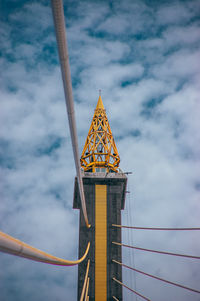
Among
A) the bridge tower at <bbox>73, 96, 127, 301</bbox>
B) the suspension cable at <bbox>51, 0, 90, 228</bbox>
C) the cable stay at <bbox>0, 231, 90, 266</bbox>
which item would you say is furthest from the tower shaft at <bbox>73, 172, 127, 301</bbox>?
the cable stay at <bbox>0, 231, 90, 266</bbox>

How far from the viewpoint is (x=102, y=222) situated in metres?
23.2

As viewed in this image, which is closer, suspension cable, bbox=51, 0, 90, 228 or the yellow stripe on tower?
suspension cable, bbox=51, 0, 90, 228

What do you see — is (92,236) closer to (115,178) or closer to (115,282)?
(115,282)

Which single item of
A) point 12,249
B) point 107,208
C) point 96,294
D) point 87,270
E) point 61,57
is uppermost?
point 61,57

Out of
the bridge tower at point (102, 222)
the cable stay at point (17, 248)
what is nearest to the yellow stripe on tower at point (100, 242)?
the bridge tower at point (102, 222)

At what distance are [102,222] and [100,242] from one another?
5.69 feet

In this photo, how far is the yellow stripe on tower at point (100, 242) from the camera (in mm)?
20797

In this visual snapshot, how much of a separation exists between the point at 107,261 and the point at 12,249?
61.3 ft

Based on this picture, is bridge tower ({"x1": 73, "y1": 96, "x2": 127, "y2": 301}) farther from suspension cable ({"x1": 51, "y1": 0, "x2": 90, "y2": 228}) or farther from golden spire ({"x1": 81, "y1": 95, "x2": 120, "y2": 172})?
suspension cable ({"x1": 51, "y1": 0, "x2": 90, "y2": 228})

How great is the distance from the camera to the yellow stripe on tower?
68.2 feet

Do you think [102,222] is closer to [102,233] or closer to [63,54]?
[102,233]

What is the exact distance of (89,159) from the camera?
2884 cm

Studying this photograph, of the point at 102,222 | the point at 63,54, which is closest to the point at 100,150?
the point at 102,222

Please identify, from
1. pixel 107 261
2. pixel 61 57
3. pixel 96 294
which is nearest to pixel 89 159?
pixel 107 261
